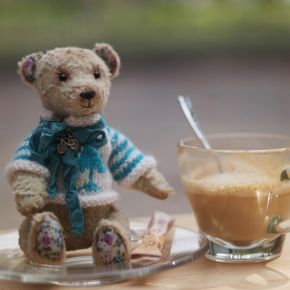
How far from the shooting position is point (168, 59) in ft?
6.03

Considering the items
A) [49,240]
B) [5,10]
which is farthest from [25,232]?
[5,10]

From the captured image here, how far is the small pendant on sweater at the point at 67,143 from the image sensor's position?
0.56 m

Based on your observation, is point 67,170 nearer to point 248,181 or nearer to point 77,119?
point 77,119

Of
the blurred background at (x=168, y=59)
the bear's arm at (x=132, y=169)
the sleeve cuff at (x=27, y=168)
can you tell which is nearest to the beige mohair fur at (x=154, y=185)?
the bear's arm at (x=132, y=169)

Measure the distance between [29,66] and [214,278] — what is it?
10.6 inches

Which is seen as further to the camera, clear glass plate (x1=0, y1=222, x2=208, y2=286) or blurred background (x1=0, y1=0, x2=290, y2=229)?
blurred background (x1=0, y1=0, x2=290, y2=229)

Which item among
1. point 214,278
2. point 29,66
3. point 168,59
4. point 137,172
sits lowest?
point 214,278

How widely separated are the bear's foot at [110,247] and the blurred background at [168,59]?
1.01 m

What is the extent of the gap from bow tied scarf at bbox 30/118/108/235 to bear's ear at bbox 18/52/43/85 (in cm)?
5

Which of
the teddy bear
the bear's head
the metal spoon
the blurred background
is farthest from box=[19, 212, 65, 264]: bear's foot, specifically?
the blurred background

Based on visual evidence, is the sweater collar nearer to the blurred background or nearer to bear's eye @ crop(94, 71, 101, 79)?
bear's eye @ crop(94, 71, 101, 79)

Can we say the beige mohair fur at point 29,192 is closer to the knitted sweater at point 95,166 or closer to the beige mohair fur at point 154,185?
the knitted sweater at point 95,166

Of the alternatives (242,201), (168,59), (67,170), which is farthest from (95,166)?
(168,59)

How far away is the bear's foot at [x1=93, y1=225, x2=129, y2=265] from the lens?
21.1 inches
